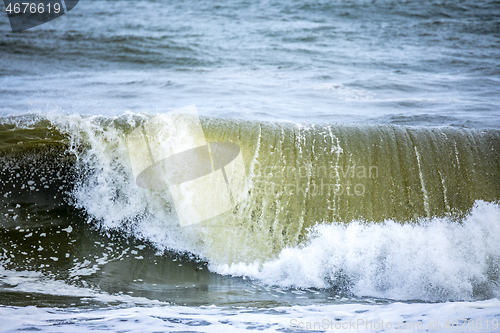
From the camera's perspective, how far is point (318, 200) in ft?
12.4

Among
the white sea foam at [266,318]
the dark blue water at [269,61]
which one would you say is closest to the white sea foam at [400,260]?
the white sea foam at [266,318]

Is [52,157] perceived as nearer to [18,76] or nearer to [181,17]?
[18,76]

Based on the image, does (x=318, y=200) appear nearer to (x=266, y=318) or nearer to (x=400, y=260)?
(x=400, y=260)

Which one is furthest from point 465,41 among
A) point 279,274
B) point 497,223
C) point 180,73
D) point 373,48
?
point 279,274

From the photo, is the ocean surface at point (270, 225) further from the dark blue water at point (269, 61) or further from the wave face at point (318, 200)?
the dark blue water at point (269, 61)

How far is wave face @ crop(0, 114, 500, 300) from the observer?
3418 mm

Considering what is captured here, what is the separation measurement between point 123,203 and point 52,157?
0.87m

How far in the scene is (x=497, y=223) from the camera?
11.6ft

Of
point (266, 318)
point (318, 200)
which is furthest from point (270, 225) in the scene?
point (266, 318)

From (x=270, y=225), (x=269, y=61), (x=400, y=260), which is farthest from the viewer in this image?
(x=269, y=61)

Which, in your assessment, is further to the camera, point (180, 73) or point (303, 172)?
point (180, 73)

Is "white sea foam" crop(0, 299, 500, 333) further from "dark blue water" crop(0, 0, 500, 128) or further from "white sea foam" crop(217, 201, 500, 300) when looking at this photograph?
"dark blue water" crop(0, 0, 500, 128)

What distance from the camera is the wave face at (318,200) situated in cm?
342

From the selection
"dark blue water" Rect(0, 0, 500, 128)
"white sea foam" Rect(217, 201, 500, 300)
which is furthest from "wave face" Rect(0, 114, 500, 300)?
"dark blue water" Rect(0, 0, 500, 128)
